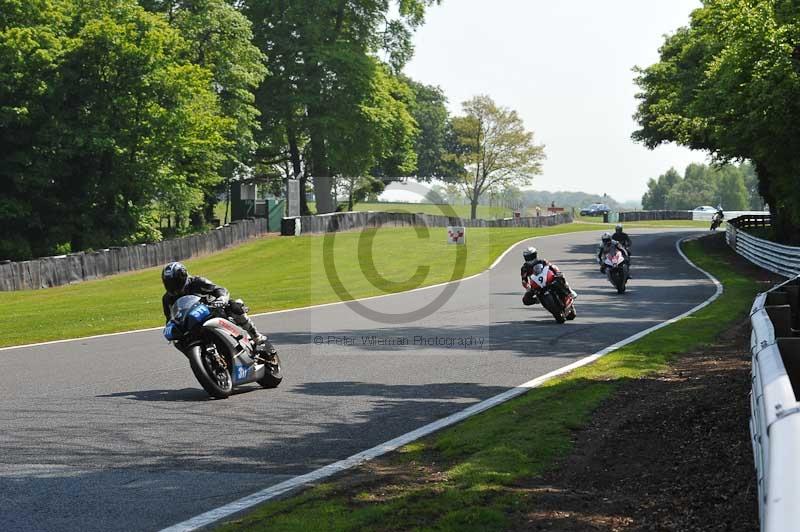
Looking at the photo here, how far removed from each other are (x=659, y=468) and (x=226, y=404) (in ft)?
16.8

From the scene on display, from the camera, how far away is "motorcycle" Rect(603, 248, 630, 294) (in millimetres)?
26500

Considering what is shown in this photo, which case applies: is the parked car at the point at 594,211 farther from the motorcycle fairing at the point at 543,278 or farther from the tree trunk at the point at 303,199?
the motorcycle fairing at the point at 543,278

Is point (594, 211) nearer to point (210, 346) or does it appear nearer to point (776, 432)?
point (210, 346)

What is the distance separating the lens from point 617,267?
87.7 feet

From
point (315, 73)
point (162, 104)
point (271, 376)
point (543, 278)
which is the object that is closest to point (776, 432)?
point (271, 376)

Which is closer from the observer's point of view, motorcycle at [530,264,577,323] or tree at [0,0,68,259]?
motorcycle at [530,264,577,323]

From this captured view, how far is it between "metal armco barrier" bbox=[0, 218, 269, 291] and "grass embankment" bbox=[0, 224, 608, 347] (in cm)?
47

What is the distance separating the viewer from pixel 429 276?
118 feet

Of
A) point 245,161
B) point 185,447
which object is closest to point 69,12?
point 245,161

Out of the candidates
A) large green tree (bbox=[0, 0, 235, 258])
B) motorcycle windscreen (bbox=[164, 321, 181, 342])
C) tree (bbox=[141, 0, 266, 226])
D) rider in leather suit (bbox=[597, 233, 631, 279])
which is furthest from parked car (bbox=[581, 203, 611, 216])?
motorcycle windscreen (bbox=[164, 321, 181, 342])

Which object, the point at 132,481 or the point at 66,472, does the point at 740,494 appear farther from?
the point at 66,472

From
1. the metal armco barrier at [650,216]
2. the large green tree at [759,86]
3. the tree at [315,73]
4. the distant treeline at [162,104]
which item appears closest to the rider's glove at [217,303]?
the large green tree at [759,86]

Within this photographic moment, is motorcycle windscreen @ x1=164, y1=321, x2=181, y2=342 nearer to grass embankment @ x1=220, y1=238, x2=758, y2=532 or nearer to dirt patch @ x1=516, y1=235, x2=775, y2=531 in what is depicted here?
grass embankment @ x1=220, y1=238, x2=758, y2=532

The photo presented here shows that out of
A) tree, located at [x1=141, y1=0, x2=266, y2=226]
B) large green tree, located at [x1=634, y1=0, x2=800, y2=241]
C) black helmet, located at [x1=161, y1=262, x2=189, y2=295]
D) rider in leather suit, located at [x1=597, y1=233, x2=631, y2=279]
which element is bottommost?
rider in leather suit, located at [x1=597, y1=233, x2=631, y2=279]
